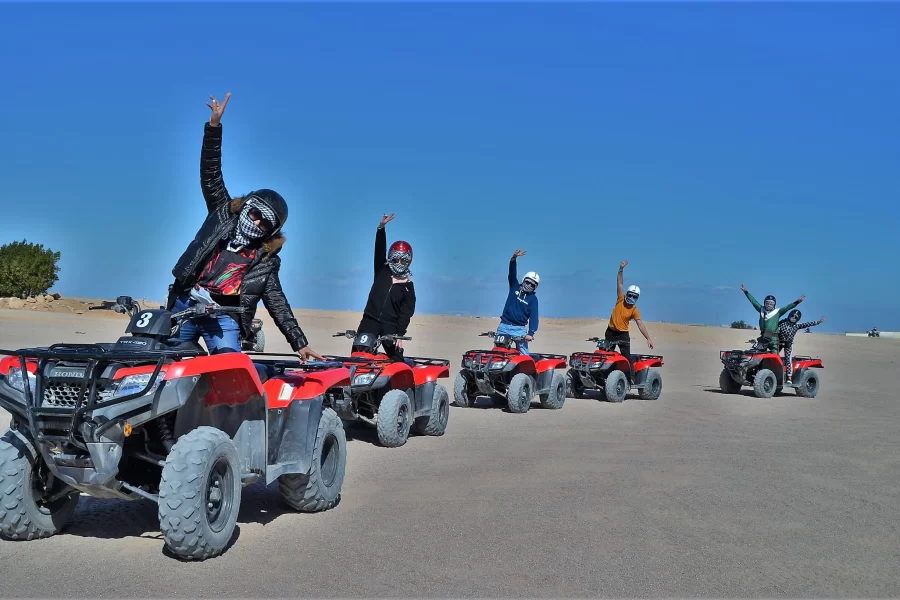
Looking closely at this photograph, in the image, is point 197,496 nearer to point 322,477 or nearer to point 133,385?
point 133,385

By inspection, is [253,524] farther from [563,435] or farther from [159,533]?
[563,435]

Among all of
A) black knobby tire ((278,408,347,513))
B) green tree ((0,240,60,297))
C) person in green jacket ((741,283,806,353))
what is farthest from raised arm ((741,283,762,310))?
green tree ((0,240,60,297))

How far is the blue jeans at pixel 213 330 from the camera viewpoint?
665 centimetres

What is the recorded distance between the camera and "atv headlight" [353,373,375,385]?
10.3 metres

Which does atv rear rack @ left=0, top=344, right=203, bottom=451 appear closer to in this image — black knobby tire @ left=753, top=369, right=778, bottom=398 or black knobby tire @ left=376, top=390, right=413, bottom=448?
black knobby tire @ left=376, top=390, right=413, bottom=448

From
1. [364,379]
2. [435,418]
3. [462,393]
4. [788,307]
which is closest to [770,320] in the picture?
[788,307]

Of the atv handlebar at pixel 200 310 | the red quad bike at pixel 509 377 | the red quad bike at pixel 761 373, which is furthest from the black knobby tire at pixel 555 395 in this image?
the atv handlebar at pixel 200 310

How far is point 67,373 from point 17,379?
46 centimetres

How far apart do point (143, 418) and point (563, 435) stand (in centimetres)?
799

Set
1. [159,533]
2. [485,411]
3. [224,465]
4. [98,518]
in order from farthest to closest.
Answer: [485,411] < [98,518] < [159,533] < [224,465]

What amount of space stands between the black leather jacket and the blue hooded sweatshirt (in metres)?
9.49

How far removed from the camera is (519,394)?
15266 millimetres

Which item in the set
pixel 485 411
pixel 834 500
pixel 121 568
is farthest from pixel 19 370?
pixel 485 411

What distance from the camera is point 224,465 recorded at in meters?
5.93
